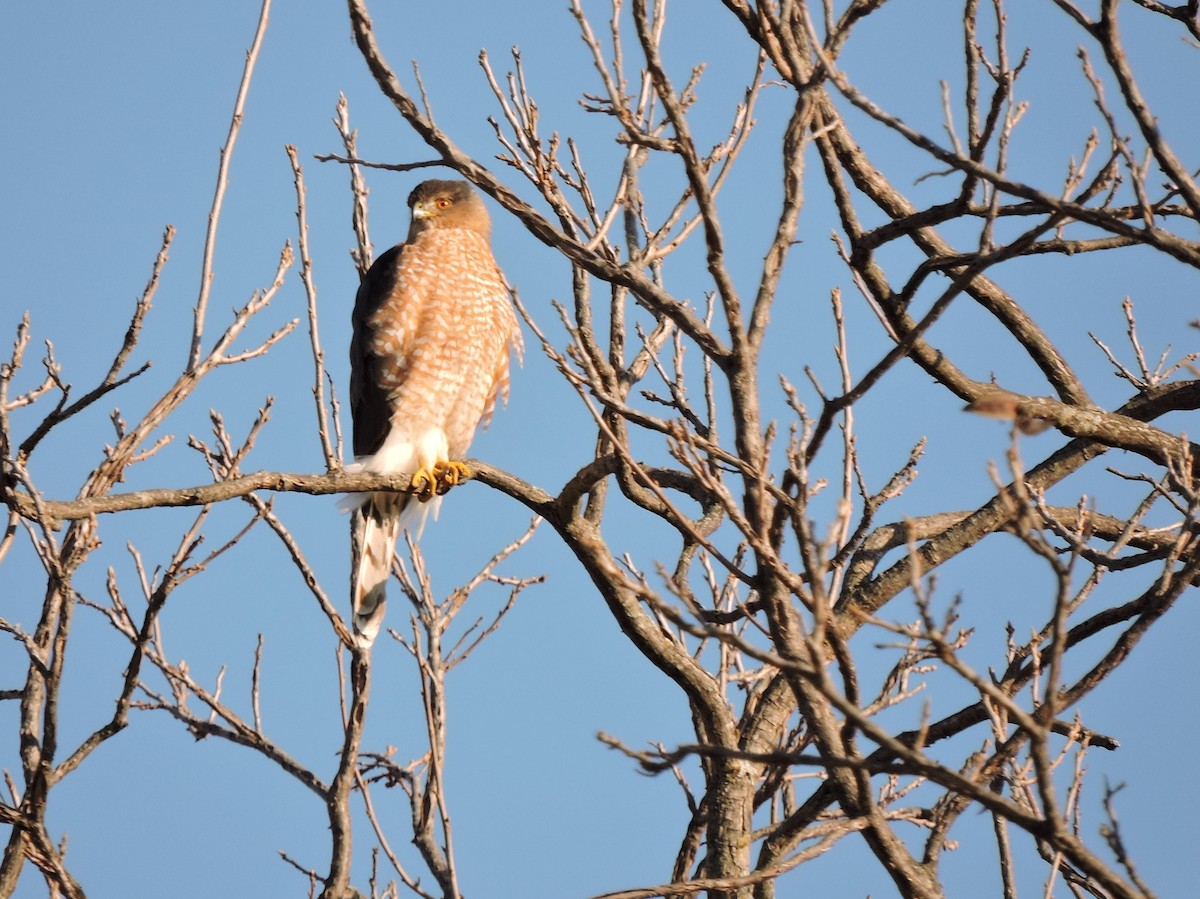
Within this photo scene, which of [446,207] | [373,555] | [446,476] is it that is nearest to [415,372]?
[446,476]

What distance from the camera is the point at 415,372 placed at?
575 cm

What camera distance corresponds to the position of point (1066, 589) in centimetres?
188

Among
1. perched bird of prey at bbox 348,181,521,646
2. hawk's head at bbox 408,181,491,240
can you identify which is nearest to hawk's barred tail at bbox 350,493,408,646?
perched bird of prey at bbox 348,181,521,646

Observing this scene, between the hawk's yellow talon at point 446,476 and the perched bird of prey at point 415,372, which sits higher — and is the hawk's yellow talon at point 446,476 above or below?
below

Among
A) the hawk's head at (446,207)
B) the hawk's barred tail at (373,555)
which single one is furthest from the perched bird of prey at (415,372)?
the hawk's head at (446,207)

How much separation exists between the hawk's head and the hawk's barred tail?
4.65 feet

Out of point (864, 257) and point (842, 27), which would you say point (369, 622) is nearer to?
point (864, 257)

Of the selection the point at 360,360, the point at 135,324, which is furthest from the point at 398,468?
the point at 135,324

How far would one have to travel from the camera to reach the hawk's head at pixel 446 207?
6379 millimetres

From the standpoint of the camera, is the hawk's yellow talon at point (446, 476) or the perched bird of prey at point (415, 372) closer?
the hawk's yellow talon at point (446, 476)

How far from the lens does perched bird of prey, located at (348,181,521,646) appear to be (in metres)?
5.67

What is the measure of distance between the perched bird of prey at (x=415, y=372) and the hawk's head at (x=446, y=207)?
22 centimetres

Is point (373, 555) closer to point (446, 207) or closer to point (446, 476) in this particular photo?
point (446, 476)

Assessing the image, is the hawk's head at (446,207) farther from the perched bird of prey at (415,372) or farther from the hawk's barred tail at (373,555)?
the hawk's barred tail at (373,555)
